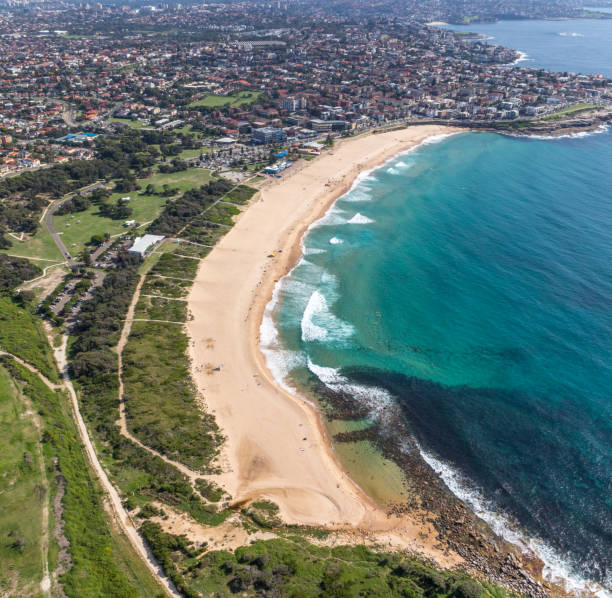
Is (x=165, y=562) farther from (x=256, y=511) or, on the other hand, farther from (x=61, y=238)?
(x=61, y=238)

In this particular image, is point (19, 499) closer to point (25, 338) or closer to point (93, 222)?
point (25, 338)

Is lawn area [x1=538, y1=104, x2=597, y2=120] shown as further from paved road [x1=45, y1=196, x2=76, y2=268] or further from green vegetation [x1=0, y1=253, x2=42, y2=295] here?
green vegetation [x1=0, y1=253, x2=42, y2=295]

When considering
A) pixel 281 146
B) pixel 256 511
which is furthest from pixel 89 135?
pixel 256 511

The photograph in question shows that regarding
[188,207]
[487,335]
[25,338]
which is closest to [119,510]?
[25,338]

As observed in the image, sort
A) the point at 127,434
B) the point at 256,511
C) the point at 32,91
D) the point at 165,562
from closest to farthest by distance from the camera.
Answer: the point at 165,562 < the point at 256,511 < the point at 127,434 < the point at 32,91

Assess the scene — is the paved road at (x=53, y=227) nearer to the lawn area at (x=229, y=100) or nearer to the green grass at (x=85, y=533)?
the green grass at (x=85, y=533)
